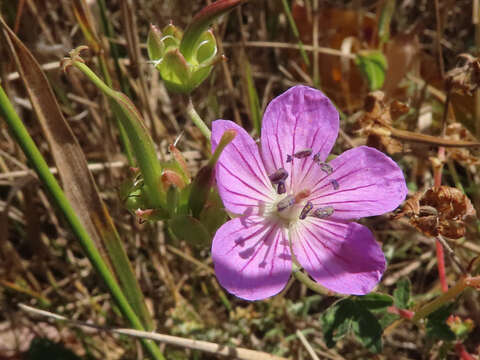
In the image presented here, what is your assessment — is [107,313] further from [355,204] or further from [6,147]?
[355,204]

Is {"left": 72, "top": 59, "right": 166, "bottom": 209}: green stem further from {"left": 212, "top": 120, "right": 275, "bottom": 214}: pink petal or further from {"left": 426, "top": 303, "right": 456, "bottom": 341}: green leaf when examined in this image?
{"left": 426, "top": 303, "right": 456, "bottom": 341}: green leaf

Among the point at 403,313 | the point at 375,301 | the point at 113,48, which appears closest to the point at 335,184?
the point at 375,301

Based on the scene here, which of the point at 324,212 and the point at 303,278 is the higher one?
the point at 324,212

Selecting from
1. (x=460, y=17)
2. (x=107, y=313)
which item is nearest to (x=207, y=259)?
(x=107, y=313)

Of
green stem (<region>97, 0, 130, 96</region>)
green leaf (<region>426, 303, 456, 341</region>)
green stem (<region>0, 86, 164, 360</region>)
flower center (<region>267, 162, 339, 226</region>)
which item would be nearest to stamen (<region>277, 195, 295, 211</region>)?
flower center (<region>267, 162, 339, 226</region>)

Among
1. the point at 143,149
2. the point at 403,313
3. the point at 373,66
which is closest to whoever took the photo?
the point at 143,149

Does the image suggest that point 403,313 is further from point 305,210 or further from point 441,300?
point 305,210
